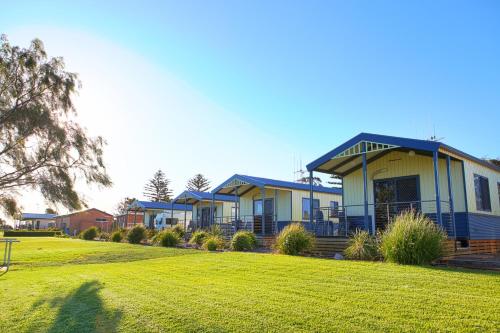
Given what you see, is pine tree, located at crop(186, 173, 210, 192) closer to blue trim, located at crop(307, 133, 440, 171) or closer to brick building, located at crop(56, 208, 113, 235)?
brick building, located at crop(56, 208, 113, 235)

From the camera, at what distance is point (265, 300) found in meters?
6.11

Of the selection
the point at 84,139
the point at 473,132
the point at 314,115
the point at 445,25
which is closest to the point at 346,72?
the point at 314,115

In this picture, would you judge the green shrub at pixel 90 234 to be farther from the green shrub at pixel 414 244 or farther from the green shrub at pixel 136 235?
the green shrub at pixel 414 244

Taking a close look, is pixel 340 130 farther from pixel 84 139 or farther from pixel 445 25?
pixel 84 139

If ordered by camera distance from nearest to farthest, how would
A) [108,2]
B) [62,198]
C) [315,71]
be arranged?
[108,2] → [62,198] → [315,71]

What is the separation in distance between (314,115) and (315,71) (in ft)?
8.52

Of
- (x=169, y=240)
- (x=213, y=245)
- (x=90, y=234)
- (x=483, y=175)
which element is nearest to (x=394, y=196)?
(x=483, y=175)

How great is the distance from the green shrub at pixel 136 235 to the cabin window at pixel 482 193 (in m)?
18.8

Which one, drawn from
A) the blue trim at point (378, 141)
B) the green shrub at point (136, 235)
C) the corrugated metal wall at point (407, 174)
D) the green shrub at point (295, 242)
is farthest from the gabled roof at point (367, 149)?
the green shrub at point (136, 235)

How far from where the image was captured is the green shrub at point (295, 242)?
12.8 metres

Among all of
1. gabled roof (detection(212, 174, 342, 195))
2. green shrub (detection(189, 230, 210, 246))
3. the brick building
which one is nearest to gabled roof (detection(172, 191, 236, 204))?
gabled roof (detection(212, 174, 342, 195))

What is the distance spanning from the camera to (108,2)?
1179 cm

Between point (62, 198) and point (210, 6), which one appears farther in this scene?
point (62, 198)

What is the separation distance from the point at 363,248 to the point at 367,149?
4437 millimetres
